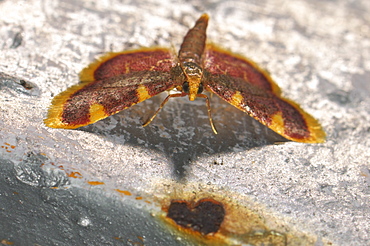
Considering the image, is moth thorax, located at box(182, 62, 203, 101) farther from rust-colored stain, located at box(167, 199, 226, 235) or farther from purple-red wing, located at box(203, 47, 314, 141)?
rust-colored stain, located at box(167, 199, 226, 235)

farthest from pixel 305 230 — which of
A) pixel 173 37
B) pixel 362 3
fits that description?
pixel 362 3

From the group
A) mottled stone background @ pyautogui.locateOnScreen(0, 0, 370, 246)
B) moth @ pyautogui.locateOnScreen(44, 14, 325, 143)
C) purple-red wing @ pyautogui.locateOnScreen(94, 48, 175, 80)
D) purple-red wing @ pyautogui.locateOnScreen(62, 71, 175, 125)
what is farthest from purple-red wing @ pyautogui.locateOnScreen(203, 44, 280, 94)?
purple-red wing @ pyautogui.locateOnScreen(62, 71, 175, 125)

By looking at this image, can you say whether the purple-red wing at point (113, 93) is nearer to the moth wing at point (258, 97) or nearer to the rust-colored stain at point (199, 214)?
the moth wing at point (258, 97)

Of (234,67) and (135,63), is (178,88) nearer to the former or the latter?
(135,63)

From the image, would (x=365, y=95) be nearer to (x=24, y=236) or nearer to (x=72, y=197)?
(x=72, y=197)

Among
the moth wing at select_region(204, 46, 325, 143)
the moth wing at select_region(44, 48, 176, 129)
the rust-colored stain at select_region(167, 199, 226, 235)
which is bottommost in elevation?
the rust-colored stain at select_region(167, 199, 226, 235)

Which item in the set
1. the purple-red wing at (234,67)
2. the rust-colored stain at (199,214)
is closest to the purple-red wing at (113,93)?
the purple-red wing at (234,67)
